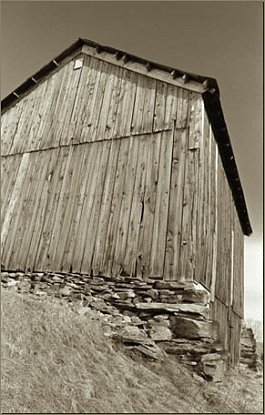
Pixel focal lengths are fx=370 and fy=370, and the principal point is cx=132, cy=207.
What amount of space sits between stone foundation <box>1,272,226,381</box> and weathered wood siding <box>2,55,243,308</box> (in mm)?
358

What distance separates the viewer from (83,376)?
554 centimetres

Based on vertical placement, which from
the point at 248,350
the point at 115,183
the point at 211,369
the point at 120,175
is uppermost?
the point at 120,175

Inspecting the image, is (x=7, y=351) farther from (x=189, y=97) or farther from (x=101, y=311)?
(x=189, y=97)

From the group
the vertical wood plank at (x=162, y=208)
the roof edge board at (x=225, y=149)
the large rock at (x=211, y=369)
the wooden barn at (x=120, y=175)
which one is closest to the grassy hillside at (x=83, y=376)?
the large rock at (x=211, y=369)

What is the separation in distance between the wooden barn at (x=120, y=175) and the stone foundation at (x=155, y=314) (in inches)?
12.8

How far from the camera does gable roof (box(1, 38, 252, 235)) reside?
382 inches

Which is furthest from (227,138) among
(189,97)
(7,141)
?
(7,141)

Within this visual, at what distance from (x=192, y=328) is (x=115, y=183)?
4200 millimetres

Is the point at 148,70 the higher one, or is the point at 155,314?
the point at 148,70

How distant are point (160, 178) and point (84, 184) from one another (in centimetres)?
225

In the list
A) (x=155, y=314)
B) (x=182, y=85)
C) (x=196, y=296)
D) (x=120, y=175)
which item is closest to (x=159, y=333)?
(x=155, y=314)

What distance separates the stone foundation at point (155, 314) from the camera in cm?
706

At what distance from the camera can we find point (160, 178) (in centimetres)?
913

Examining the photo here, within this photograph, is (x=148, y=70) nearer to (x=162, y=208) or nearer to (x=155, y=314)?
(x=162, y=208)
